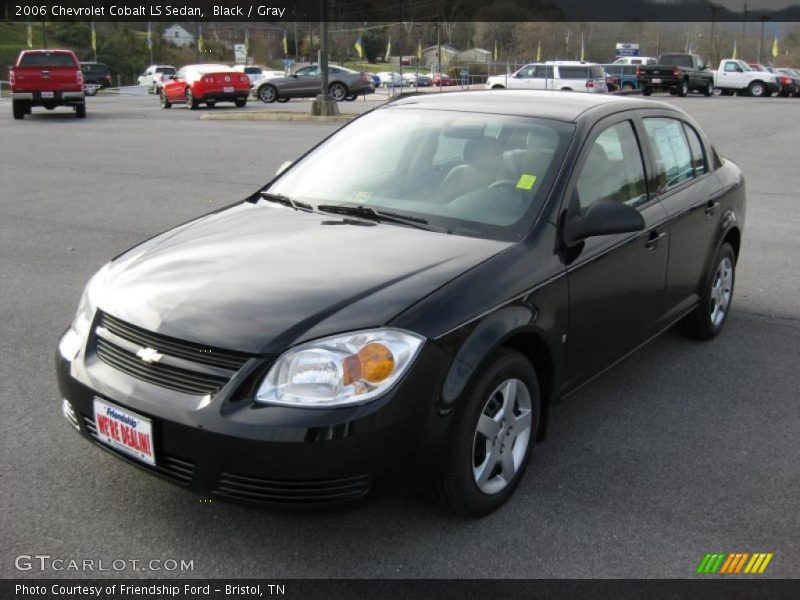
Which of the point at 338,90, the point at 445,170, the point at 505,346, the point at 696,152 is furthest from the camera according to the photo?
the point at 338,90

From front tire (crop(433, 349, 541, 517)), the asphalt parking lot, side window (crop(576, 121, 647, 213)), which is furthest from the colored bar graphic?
side window (crop(576, 121, 647, 213))

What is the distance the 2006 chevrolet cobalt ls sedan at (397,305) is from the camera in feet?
9.23

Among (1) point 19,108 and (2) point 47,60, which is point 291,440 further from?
(1) point 19,108

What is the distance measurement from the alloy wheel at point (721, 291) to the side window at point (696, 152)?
63cm

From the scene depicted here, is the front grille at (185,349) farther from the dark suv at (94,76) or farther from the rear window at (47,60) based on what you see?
the dark suv at (94,76)

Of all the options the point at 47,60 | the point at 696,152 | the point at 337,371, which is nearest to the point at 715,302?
the point at 696,152

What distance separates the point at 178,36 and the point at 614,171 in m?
118

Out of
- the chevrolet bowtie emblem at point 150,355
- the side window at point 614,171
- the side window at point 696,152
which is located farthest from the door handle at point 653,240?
the chevrolet bowtie emblem at point 150,355

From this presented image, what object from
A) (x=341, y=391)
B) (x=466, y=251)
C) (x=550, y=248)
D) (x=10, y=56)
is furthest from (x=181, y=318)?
(x=10, y=56)

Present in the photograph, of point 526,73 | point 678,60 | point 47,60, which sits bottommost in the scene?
point 526,73

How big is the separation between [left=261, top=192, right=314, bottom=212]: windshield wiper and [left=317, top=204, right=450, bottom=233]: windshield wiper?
0.22 ft

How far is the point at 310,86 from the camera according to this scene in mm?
35938

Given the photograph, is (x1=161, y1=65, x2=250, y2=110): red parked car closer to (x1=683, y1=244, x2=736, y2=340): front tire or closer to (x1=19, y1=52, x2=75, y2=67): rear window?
(x1=19, y1=52, x2=75, y2=67): rear window

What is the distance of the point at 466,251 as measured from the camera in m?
3.42
